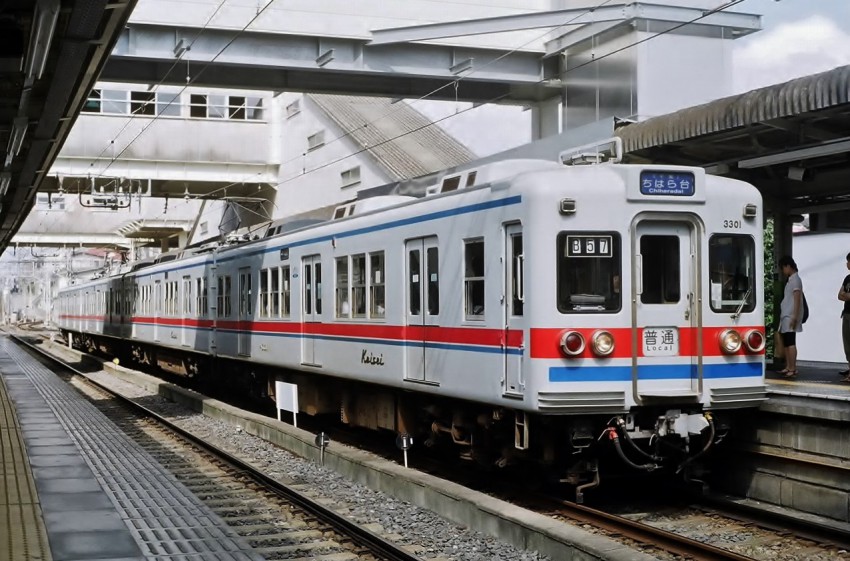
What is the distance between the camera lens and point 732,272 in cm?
945

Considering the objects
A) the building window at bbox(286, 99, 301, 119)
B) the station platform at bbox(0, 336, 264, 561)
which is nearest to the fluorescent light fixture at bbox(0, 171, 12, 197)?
the station platform at bbox(0, 336, 264, 561)

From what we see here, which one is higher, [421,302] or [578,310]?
[421,302]

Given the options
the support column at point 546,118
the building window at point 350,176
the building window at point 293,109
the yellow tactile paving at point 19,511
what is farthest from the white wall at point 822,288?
the building window at point 293,109

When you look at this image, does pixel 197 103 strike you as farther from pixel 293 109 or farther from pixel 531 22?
pixel 531 22

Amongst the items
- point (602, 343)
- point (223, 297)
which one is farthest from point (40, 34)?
point (223, 297)

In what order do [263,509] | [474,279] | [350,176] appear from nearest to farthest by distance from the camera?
[263,509]
[474,279]
[350,176]

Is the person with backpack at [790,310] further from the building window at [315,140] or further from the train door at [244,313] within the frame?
the building window at [315,140]

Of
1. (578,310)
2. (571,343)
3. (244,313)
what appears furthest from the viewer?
(244,313)

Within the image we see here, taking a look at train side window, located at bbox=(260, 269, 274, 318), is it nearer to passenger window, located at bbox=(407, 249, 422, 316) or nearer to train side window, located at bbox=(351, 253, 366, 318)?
train side window, located at bbox=(351, 253, 366, 318)

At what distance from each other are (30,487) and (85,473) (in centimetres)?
115

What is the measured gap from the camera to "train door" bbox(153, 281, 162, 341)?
1020 inches

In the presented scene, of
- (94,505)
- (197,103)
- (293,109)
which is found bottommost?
(94,505)

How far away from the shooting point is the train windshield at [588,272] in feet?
28.9

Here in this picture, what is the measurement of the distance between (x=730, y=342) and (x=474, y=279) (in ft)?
7.80
